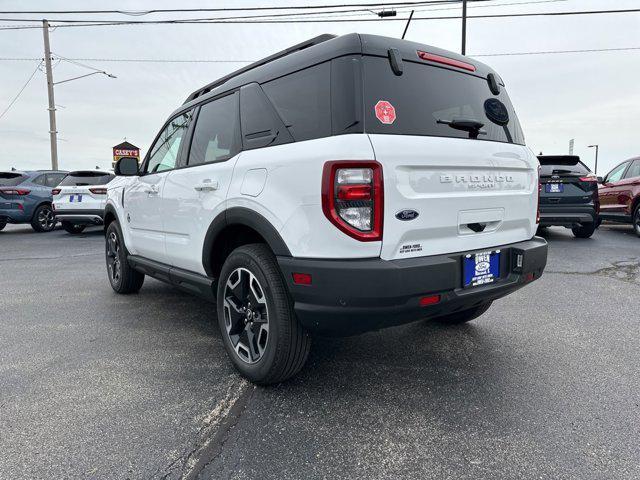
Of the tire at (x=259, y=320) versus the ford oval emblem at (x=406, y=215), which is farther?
the tire at (x=259, y=320)

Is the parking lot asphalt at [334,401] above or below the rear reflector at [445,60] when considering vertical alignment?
below

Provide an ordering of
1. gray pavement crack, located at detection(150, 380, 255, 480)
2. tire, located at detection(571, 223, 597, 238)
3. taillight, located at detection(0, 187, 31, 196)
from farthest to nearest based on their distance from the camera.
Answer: taillight, located at detection(0, 187, 31, 196), tire, located at detection(571, 223, 597, 238), gray pavement crack, located at detection(150, 380, 255, 480)

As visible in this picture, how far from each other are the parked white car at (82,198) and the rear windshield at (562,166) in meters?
9.64

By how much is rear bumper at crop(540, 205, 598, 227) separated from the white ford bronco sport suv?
569 cm

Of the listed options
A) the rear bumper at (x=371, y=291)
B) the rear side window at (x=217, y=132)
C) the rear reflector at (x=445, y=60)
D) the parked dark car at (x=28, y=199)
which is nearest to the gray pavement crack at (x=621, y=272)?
the rear reflector at (x=445, y=60)

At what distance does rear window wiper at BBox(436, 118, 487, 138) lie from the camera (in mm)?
2510

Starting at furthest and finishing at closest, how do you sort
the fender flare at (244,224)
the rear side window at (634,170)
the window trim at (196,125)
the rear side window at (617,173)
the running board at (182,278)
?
1. the rear side window at (617,173)
2. the rear side window at (634,170)
3. the running board at (182,278)
4. the window trim at (196,125)
5. the fender flare at (244,224)

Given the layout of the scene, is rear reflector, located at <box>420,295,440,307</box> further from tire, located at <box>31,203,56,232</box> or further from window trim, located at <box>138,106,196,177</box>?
tire, located at <box>31,203,56,232</box>

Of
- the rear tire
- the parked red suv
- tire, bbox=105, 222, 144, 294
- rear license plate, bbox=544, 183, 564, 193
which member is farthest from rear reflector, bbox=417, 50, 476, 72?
the rear tire

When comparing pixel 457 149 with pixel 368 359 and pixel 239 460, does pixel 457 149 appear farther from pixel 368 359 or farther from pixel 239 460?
pixel 239 460

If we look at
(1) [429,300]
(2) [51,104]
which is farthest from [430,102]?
(2) [51,104]

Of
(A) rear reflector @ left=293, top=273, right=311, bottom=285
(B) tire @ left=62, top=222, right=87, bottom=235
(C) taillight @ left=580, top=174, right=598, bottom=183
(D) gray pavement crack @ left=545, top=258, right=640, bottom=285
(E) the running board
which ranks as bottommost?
(D) gray pavement crack @ left=545, top=258, right=640, bottom=285

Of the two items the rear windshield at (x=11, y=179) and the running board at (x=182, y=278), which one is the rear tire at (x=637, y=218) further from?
the rear windshield at (x=11, y=179)

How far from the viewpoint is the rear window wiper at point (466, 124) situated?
2.51 meters
